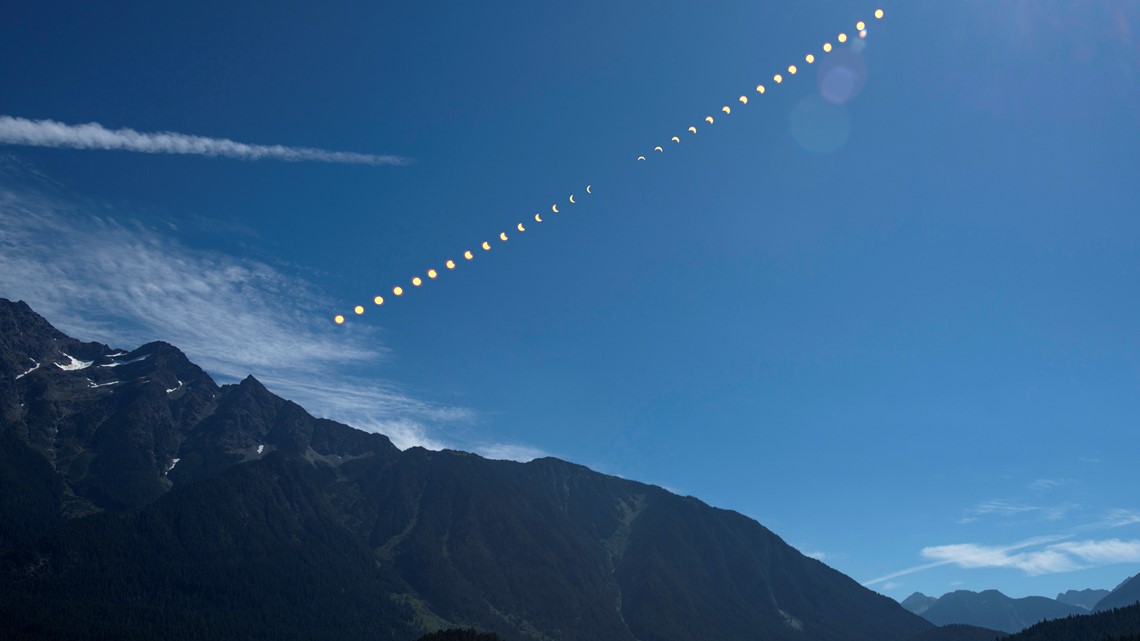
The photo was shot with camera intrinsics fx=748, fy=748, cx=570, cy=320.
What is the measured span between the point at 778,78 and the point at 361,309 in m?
69.4

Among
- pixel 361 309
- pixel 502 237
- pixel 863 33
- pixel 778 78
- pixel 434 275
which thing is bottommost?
pixel 361 309

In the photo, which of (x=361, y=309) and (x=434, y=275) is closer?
(x=361, y=309)

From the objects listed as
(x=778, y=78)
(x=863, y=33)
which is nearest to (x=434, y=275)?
(x=778, y=78)

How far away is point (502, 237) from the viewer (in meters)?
115

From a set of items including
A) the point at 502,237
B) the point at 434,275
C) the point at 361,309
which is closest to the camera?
the point at 361,309

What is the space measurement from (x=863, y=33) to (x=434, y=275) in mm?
73670

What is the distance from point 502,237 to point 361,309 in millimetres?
25639

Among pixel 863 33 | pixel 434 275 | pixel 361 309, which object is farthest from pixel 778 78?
pixel 361 309

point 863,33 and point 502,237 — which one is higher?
point 863,33

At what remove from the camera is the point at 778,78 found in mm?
111625

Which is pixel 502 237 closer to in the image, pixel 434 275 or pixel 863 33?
pixel 434 275

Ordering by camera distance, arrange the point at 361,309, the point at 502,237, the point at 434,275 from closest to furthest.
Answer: the point at 361,309, the point at 434,275, the point at 502,237

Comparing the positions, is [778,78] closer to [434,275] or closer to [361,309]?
[434,275]

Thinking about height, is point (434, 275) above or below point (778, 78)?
below
